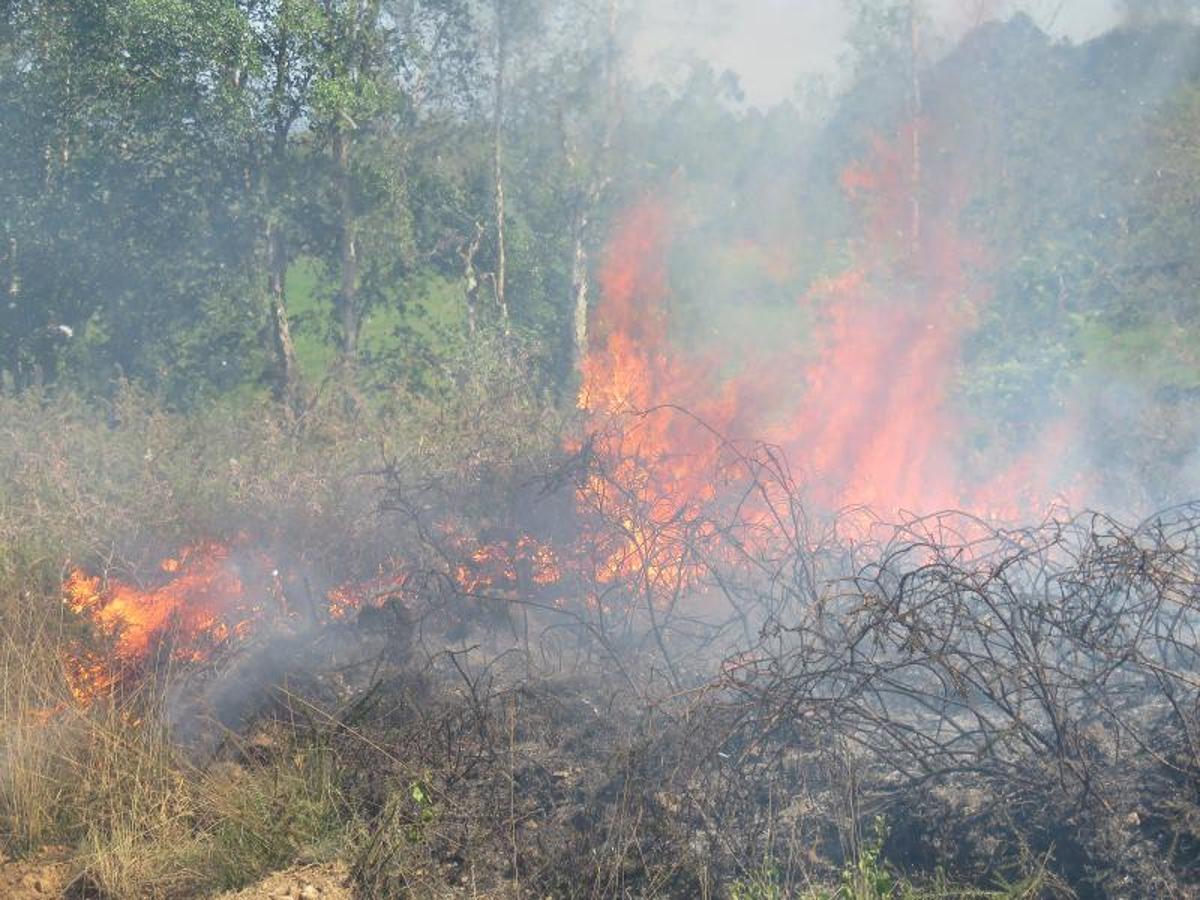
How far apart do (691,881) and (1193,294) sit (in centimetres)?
1684

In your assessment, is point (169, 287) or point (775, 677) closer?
point (775, 677)

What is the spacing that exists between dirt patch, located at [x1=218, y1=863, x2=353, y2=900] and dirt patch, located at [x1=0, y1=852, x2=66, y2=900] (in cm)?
98

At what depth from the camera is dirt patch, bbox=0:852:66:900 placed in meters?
5.35

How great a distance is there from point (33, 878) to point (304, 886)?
1.47 metres

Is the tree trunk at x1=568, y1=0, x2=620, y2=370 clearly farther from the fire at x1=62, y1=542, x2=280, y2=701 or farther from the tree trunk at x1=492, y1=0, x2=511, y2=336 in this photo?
the fire at x1=62, y1=542, x2=280, y2=701

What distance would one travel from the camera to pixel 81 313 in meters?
18.3

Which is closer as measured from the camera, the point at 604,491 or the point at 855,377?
the point at 604,491

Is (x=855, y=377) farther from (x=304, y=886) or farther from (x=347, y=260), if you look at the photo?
(x=304, y=886)

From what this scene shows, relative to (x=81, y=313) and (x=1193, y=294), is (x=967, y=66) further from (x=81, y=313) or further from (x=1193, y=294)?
→ (x=81, y=313)

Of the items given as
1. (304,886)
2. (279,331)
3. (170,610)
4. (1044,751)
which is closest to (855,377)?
(279,331)

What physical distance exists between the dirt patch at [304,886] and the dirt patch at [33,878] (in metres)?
0.98

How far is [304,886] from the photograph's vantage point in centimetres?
509

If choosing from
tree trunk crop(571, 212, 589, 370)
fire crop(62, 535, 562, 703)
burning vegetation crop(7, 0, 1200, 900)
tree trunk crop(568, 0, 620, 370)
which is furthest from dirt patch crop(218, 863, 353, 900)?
tree trunk crop(571, 212, 589, 370)

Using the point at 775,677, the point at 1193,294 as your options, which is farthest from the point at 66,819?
the point at 1193,294
